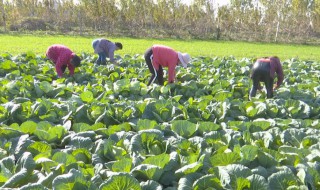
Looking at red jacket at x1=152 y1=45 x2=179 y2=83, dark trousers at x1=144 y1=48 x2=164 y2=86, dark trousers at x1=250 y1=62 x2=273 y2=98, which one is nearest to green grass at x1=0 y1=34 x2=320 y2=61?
dark trousers at x1=144 y1=48 x2=164 y2=86

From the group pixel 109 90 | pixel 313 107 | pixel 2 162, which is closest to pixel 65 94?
pixel 109 90

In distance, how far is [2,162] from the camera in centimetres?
347

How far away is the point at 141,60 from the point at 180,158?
8253mm

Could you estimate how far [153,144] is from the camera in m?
4.01

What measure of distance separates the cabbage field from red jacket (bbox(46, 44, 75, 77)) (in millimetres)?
1437

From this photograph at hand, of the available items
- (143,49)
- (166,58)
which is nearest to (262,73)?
(166,58)

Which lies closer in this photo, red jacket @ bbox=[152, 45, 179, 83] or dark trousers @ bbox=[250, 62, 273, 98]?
dark trousers @ bbox=[250, 62, 273, 98]

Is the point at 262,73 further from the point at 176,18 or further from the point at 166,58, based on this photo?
the point at 176,18

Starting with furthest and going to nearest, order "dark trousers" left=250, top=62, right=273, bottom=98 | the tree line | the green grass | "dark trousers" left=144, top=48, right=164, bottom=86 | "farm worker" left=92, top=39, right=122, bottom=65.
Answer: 1. the tree line
2. the green grass
3. "farm worker" left=92, top=39, right=122, bottom=65
4. "dark trousers" left=144, top=48, right=164, bottom=86
5. "dark trousers" left=250, top=62, right=273, bottom=98

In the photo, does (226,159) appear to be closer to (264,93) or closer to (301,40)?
(264,93)

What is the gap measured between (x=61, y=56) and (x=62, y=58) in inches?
2.2

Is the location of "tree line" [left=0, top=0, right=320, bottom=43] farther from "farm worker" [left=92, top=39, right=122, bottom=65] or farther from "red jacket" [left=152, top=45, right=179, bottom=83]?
"red jacket" [left=152, top=45, right=179, bottom=83]

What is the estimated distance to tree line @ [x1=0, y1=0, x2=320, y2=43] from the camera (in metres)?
36.3

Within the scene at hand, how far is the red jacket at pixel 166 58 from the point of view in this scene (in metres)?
7.66
